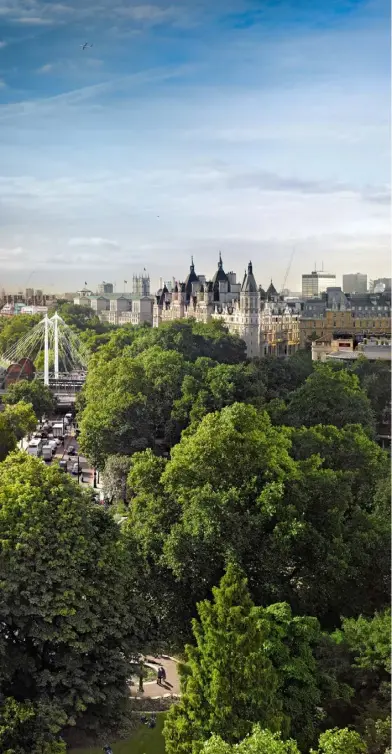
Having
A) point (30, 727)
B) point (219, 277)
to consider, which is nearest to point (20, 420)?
point (30, 727)

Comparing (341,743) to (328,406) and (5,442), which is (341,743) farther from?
(328,406)

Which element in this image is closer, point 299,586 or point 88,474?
point 299,586

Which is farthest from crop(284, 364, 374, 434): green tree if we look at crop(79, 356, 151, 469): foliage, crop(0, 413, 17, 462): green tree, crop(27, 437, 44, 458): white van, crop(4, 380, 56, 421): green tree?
crop(4, 380, 56, 421): green tree

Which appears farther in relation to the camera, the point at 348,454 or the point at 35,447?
the point at 35,447

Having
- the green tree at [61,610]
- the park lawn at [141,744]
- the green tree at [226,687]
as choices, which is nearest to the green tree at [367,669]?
the green tree at [226,687]

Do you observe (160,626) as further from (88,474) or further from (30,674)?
(88,474)

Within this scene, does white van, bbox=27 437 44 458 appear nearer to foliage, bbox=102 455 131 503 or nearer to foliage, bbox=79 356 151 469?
foliage, bbox=79 356 151 469

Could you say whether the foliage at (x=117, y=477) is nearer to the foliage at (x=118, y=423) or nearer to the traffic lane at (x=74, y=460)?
the foliage at (x=118, y=423)

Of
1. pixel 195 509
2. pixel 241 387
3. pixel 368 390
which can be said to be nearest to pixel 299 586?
pixel 195 509
